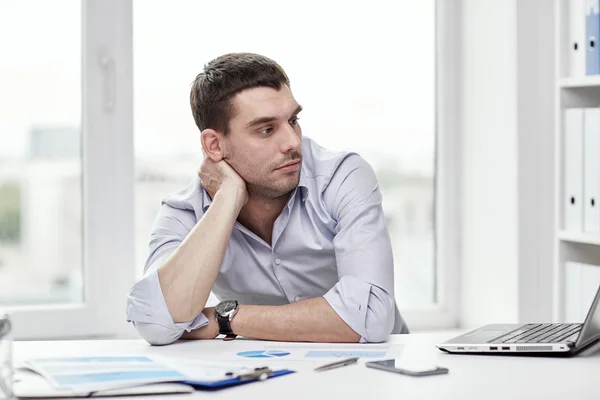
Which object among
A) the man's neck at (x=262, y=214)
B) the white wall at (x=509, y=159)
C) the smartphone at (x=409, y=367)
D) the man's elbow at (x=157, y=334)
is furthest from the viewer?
the white wall at (x=509, y=159)

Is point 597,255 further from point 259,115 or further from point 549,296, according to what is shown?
point 259,115

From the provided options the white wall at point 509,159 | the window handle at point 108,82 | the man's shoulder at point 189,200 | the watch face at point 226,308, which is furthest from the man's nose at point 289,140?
the white wall at point 509,159

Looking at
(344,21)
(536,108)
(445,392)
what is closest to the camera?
(445,392)

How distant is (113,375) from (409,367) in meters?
0.47

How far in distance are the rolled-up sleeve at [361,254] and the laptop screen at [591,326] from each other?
42 cm

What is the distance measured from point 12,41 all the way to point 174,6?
560mm

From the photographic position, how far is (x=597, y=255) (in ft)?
8.98

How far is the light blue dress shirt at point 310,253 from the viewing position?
5.96ft

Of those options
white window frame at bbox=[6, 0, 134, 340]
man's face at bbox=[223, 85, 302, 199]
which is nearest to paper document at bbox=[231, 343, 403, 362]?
man's face at bbox=[223, 85, 302, 199]

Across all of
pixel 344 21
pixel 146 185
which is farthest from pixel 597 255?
pixel 146 185

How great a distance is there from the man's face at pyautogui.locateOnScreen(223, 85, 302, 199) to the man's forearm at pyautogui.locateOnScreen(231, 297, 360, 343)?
1.16 feet

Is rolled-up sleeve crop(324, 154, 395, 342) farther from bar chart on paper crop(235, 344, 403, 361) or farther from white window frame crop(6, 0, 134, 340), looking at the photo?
white window frame crop(6, 0, 134, 340)

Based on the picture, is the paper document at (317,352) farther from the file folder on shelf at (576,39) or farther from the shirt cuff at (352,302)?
the file folder on shelf at (576,39)

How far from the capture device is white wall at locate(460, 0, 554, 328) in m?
2.95
